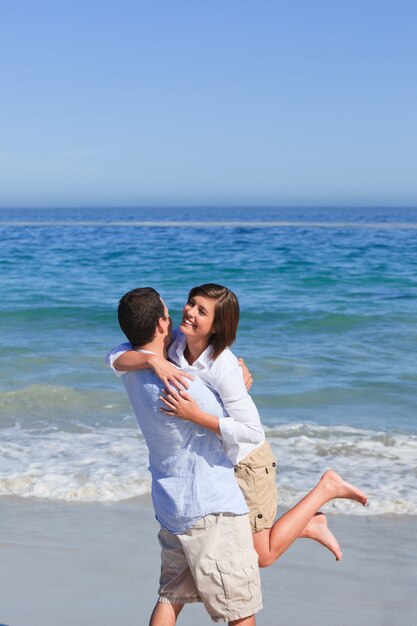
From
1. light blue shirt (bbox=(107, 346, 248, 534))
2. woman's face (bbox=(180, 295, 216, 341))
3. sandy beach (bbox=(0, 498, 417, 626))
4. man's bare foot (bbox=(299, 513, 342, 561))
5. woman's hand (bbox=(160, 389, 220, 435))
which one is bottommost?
sandy beach (bbox=(0, 498, 417, 626))

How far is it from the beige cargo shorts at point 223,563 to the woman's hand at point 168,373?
0.45 m

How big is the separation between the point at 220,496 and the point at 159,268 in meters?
17.7

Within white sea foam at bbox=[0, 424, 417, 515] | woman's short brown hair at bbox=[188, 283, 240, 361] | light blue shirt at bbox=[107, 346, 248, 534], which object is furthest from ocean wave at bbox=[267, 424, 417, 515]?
woman's short brown hair at bbox=[188, 283, 240, 361]

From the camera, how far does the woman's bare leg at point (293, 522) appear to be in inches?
122

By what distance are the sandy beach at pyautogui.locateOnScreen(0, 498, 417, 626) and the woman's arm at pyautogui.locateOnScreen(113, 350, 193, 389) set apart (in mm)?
1413

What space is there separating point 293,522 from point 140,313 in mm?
1081

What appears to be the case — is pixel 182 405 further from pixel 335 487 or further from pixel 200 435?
pixel 335 487

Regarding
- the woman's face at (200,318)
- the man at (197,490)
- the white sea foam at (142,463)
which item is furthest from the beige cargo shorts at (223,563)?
the white sea foam at (142,463)

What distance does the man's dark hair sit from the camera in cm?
265

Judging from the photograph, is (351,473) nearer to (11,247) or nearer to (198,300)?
(198,300)

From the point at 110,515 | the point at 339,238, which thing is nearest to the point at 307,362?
the point at 110,515

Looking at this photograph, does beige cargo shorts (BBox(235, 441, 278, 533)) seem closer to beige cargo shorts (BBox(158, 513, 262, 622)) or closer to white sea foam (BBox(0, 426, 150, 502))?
beige cargo shorts (BBox(158, 513, 262, 622))

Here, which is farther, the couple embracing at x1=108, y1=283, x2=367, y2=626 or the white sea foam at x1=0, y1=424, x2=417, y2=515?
the white sea foam at x1=0, y1=424, x2=417, y2=515

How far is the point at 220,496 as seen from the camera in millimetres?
2680
